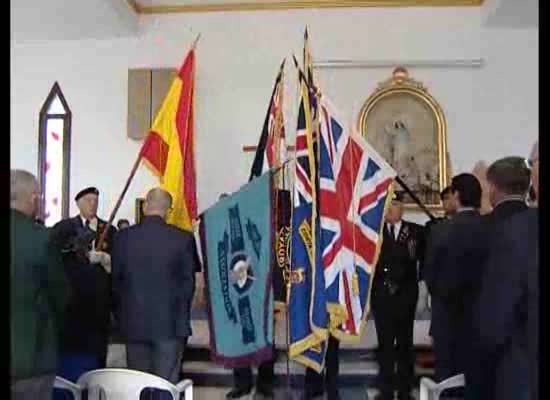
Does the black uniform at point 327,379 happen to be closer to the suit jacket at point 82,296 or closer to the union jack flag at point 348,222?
the union jack flag at point 348,222

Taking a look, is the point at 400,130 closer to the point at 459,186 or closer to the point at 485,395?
the point at 459,186

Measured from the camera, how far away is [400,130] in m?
2.89

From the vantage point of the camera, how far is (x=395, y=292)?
1786 millimetres

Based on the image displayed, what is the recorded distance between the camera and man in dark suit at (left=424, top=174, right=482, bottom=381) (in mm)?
879

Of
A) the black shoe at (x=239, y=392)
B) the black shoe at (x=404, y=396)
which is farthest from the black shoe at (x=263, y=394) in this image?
the black shoe at (x=404, y=396)

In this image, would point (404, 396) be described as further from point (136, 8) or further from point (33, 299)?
point (136, 8)

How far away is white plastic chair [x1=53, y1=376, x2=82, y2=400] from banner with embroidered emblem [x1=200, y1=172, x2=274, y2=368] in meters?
0.87

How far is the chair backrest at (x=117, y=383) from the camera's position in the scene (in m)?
0.86

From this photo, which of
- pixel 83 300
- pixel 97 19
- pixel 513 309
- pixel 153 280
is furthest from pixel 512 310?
pixel 97 19

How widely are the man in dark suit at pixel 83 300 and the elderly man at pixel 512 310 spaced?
1.34 feet

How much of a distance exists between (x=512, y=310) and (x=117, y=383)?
20.3 inches

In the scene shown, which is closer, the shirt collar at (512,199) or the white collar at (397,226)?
the shirt collar at (512,199)

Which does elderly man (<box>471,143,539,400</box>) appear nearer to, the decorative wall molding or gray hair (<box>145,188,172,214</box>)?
gray hair (<box>145,188,172,214</box>)

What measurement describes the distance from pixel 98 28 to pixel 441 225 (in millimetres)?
1878
